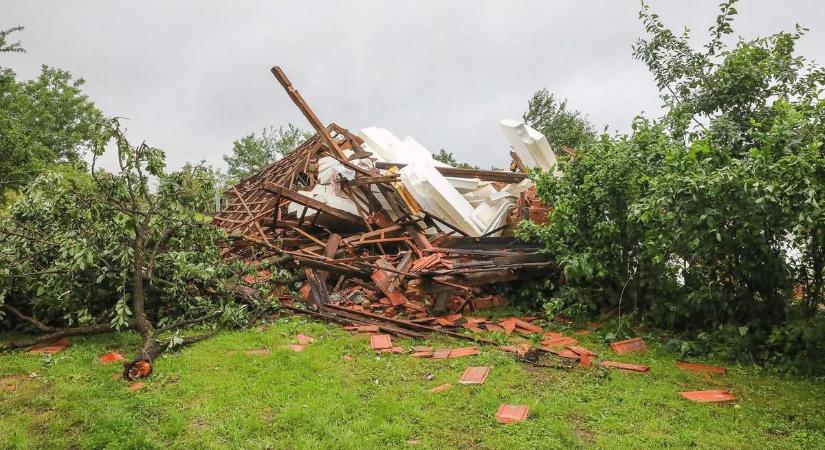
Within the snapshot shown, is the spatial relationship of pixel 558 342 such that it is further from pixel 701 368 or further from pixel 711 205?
pixel 711 205

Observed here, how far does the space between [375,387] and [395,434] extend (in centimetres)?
104

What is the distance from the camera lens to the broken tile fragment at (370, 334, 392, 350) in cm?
615

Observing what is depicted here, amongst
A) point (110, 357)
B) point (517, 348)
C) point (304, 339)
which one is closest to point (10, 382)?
point (110, 357)

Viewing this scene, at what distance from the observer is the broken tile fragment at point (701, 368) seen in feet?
17.6

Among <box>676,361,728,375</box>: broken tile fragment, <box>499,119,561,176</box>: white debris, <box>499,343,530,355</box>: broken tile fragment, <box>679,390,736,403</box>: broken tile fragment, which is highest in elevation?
<box>499,119,561,176</box>: white debris

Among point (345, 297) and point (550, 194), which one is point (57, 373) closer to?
point (345, 297)

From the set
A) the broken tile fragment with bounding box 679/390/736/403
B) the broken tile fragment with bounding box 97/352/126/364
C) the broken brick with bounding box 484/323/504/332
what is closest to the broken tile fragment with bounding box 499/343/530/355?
the broken brick with bounding box 484/323/504/332

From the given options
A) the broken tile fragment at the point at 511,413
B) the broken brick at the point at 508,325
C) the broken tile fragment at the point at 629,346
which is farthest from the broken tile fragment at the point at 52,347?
the broken tile fragment at the point at 629,346

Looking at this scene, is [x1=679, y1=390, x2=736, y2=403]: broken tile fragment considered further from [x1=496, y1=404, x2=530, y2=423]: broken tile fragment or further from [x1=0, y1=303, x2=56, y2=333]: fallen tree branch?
[x1=0, y1=303, x2=56, y2=333]: fallen tree branch

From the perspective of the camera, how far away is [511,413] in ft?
13.7

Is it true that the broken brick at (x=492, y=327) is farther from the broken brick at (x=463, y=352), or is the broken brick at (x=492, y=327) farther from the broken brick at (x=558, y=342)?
the broken brick at (x=463, y=352)

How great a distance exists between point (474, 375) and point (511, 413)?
92cm

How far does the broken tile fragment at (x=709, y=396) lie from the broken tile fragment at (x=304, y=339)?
164 inches

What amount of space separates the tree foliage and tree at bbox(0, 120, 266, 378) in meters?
4.97
